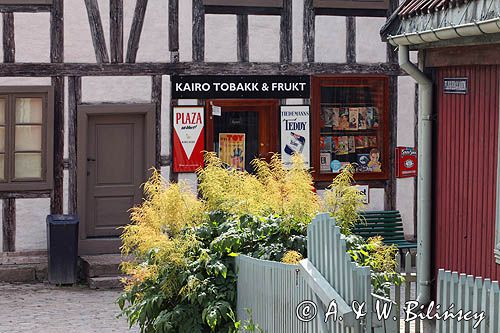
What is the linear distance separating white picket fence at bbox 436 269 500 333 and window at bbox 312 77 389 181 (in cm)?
1092

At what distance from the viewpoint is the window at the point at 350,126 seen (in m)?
17.3

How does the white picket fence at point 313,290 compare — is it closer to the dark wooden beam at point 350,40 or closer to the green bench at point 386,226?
the green bench at point 386,226

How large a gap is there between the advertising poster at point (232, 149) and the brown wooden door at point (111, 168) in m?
1.10

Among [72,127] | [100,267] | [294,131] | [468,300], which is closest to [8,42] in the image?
[72,127]

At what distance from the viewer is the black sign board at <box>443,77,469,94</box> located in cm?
1012

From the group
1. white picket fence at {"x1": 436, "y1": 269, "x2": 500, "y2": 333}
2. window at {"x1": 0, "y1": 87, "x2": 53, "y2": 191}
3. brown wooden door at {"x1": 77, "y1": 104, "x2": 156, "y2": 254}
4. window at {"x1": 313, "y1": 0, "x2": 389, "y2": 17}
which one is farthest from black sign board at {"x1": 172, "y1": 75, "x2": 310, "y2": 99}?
white picket fence at {"x1": 436, "y1": 269, "x2": 500, "y2": 333}

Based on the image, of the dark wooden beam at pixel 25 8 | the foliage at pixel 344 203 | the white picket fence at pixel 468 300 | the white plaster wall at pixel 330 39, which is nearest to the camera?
the white picket fence at pixel 468 300

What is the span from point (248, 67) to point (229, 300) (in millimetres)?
7823

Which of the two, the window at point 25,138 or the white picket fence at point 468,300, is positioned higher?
the window at point 25,138

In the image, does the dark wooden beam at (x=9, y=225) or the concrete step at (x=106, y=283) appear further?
the dark wooden beam at (x=9, y=225)

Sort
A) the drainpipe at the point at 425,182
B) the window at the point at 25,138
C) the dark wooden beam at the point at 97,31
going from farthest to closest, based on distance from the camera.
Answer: the dark wooden beam at the point at 97,31 < the window at the point at 25,138 < the drainpipe at the point at 425,182

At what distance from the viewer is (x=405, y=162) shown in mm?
17562

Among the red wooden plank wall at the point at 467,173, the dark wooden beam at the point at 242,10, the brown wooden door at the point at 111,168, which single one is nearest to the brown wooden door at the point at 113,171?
the brown wooden door at the point at 111,168

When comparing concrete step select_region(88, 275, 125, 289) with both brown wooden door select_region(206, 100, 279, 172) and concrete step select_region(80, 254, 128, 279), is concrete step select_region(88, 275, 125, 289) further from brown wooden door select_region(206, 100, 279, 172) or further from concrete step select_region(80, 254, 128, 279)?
brown wooden door select_region(206, 100, 279, 172)
